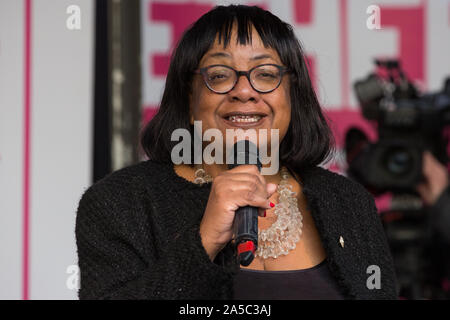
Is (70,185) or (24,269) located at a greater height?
(70,185)

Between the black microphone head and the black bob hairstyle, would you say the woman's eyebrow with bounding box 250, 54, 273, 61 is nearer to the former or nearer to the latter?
the black bob hairstyle

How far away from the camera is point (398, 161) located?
2.44 meters

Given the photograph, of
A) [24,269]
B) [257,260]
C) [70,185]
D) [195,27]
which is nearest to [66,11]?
[70,185]

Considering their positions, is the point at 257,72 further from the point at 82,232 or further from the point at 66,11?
the point at 66,11

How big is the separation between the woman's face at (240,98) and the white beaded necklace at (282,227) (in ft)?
0.57

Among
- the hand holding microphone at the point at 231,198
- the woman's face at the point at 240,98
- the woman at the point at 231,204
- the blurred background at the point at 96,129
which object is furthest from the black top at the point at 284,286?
the blurred background at the point at 96,129

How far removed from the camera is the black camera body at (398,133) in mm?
2432

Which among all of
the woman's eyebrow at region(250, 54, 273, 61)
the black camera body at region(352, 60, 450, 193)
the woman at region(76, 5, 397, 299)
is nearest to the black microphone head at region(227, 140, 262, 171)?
the woman at region(76, 5, 397, 299)

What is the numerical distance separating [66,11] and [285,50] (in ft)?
4.65

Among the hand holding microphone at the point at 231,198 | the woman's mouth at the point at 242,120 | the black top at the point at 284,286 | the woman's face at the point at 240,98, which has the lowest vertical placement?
the black top at the point at 284,286

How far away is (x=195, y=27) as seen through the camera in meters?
→ 1.33

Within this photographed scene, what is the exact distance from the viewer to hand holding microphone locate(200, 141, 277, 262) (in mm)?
958

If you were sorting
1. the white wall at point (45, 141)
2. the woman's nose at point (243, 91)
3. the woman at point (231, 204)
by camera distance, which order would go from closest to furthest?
the woman at point (231, 204), the woman's nose at point (243, 91), the white wall at point (45, 141)

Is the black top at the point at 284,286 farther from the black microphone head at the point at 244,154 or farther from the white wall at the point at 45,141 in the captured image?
the white wall at the point at 45,141
